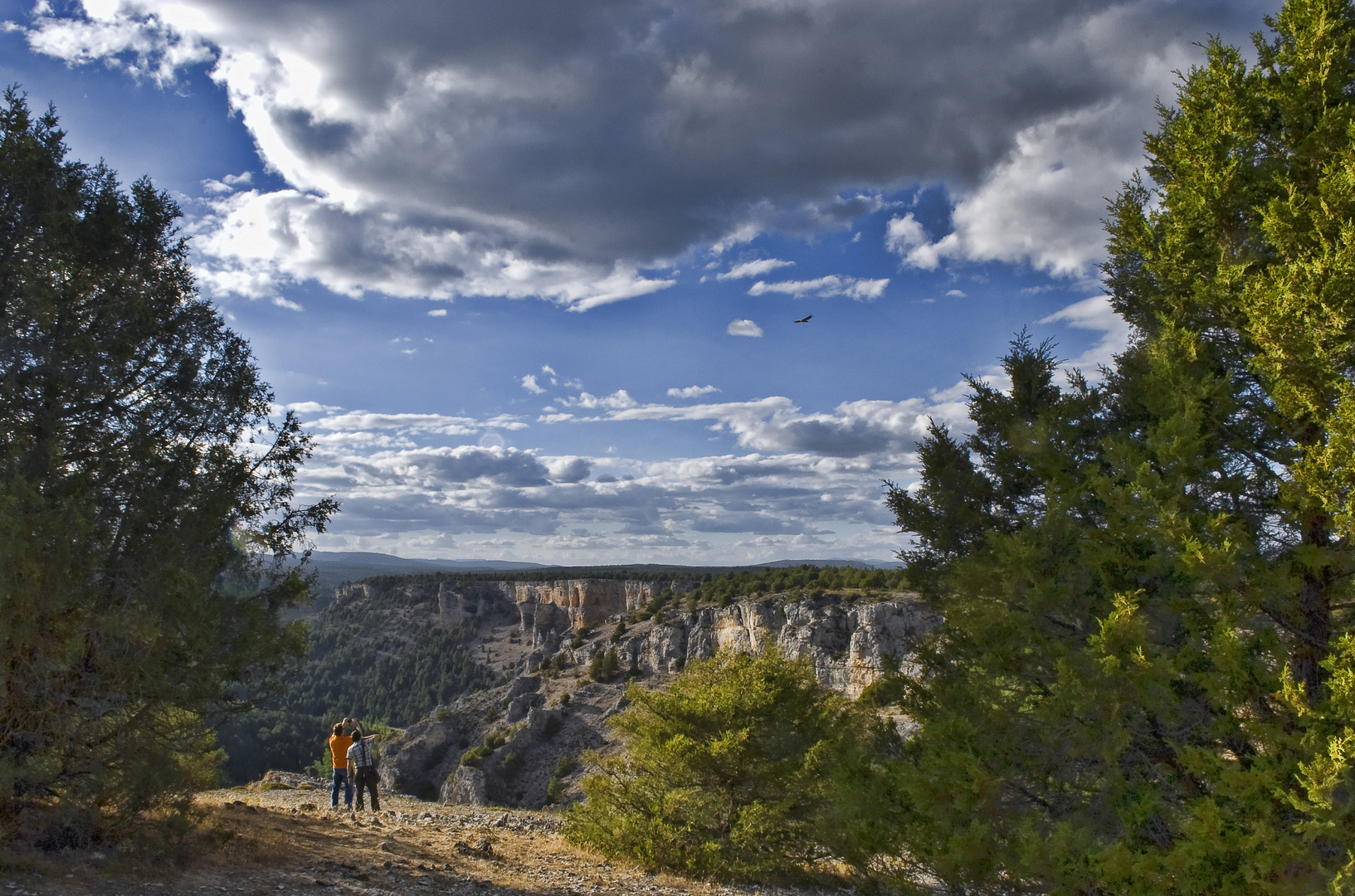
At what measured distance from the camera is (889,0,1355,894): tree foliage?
5.57 m

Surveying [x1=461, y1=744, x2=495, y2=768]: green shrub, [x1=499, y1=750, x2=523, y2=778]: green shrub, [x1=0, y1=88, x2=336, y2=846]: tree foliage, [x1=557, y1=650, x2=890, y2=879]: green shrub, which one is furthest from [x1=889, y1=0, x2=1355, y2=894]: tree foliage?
[x1=461, y1=744, x2=495, y2=768]: green shrub

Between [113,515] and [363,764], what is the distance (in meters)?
7.02

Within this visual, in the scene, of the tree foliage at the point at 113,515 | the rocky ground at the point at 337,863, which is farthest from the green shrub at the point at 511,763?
the tree foliage at the point at 113,515

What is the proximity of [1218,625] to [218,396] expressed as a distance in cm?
1089

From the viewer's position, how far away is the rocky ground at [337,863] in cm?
692

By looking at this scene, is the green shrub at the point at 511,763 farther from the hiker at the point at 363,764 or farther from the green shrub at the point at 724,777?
the green shrub at the point at 724,777

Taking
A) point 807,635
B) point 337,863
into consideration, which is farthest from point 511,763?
point 337,863

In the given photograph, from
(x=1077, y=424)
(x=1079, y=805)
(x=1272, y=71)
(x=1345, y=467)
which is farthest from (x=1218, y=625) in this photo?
(x=1272, y=71)

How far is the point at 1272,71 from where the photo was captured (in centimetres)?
711

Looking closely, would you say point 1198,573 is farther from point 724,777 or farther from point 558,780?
point 558,780

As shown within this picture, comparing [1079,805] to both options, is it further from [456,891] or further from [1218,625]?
[456,891]

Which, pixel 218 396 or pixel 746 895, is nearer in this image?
pixel 218 396

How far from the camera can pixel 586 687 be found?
184ft

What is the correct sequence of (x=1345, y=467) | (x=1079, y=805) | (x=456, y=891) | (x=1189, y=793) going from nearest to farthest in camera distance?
1. (x=1345, y=467)
2. (x=1189, y=793)
3. (x=1079, y=805)
4. (x=456, y=891)
